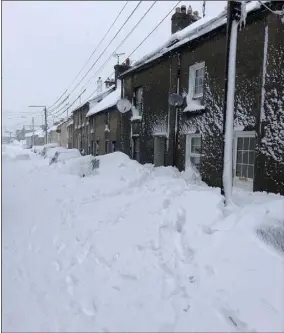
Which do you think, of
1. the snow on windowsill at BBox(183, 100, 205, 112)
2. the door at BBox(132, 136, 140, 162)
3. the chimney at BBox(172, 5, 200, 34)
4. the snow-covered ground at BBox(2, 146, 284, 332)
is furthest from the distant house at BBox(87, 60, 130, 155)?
the snow-covered ground at BBox(2, 146, 284, 332)

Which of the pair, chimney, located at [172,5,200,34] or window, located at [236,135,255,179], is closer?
window, located at [236,135,255,179]

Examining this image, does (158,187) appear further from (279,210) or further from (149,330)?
(149,330)

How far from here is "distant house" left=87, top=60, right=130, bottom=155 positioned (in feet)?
73.7

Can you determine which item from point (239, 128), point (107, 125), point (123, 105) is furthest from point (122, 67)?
point (239, 128)

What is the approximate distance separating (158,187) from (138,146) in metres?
8.11

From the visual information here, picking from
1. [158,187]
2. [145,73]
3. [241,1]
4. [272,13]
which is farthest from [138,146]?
[241,1]

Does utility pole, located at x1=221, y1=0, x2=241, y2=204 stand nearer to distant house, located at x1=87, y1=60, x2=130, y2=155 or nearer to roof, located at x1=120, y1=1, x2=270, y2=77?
roof, located at x1=120, y1=1, x2=270, y2=77

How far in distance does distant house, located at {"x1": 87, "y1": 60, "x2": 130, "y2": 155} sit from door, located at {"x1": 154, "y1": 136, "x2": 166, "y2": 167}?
5.72m

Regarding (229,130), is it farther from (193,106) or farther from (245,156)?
(193,106)

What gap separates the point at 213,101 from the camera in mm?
10547

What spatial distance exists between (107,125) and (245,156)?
1626cm

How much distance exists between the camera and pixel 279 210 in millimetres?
5410

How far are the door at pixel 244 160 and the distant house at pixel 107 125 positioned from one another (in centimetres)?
1113

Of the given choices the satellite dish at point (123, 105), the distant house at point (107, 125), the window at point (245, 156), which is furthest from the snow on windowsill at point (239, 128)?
the distant house at point (107, 125)
